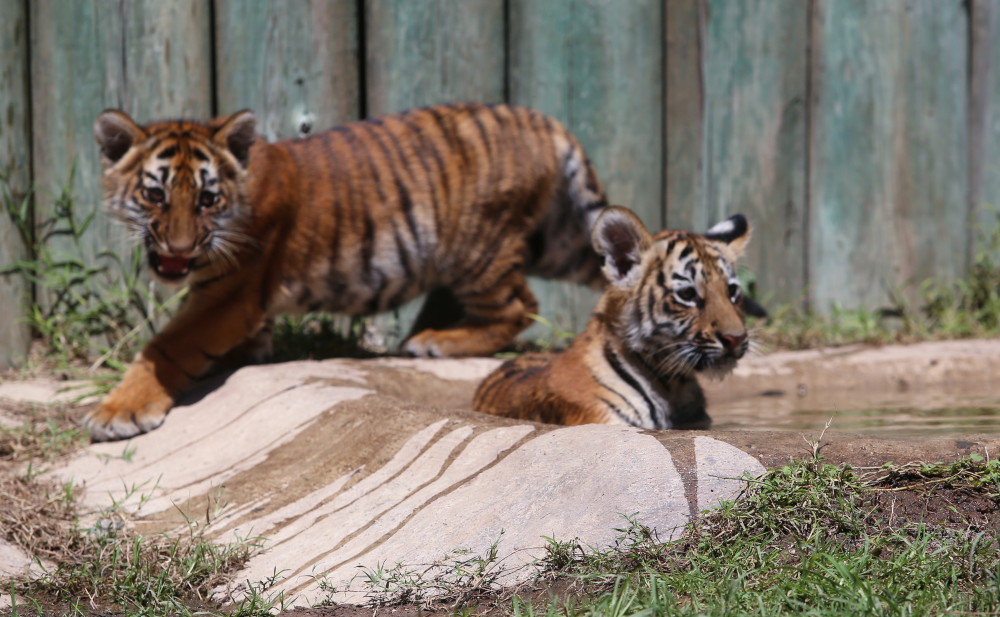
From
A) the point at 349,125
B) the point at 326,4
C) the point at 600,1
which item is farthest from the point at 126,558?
the point at 600,1

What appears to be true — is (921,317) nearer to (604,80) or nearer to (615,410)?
(604,80)

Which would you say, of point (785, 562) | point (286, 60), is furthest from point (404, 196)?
point (785, 562)

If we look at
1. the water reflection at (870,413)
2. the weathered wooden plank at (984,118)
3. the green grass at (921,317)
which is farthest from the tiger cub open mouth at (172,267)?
the weathered wooden plank at (984,118)

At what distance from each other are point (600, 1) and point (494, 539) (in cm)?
395

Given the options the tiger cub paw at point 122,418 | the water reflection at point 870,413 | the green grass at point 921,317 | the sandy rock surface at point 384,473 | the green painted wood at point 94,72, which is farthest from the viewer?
the green grass at point 921,317

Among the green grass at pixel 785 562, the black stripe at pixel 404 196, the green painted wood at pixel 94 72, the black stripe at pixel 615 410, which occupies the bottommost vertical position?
the black stripe at pixel 615 410

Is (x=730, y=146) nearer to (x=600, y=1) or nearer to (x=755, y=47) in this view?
(x=755, y=47)

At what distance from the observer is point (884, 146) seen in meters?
6.49

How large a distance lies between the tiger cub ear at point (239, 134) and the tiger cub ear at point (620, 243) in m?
1.68

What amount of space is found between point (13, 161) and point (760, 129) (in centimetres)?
385

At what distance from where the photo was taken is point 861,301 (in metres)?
6.58

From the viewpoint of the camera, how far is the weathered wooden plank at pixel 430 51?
5.80m

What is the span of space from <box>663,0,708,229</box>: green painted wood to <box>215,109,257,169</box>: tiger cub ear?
7.74 ft

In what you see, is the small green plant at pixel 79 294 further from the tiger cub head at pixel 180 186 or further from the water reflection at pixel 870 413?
the water reflection at pixel 870 413
